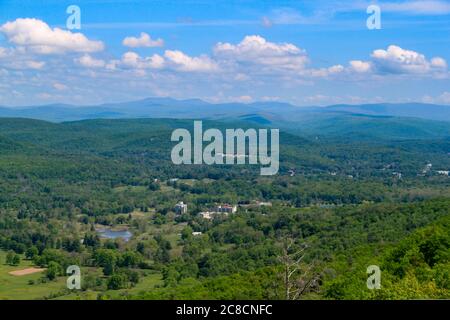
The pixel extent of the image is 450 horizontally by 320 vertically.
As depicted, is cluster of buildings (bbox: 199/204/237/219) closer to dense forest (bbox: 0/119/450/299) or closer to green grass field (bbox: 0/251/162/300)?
dense forest (bbox: 0/119/450/299)

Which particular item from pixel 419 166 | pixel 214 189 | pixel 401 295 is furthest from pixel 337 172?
pixel 401 295

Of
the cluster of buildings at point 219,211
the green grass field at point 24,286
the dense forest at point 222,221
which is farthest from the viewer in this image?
the cluster of buildings at point 219,211

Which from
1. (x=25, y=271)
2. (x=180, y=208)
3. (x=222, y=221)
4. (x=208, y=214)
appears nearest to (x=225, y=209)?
(x=208, y=214)

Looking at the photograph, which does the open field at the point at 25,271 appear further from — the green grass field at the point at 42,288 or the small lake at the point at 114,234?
the small lake at the point at 114,234

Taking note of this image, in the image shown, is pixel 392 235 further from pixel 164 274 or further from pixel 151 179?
pixel 151 179

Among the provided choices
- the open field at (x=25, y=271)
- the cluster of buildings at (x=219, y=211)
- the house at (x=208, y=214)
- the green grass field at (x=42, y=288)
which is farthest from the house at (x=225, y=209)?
the open field at (x=25, y=271)

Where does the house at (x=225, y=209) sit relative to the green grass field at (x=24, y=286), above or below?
below

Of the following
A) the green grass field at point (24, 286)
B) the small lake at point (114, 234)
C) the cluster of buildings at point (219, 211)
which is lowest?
the small lake at point (114, 234)

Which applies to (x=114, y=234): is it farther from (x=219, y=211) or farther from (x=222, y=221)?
(x=219, y=211)
